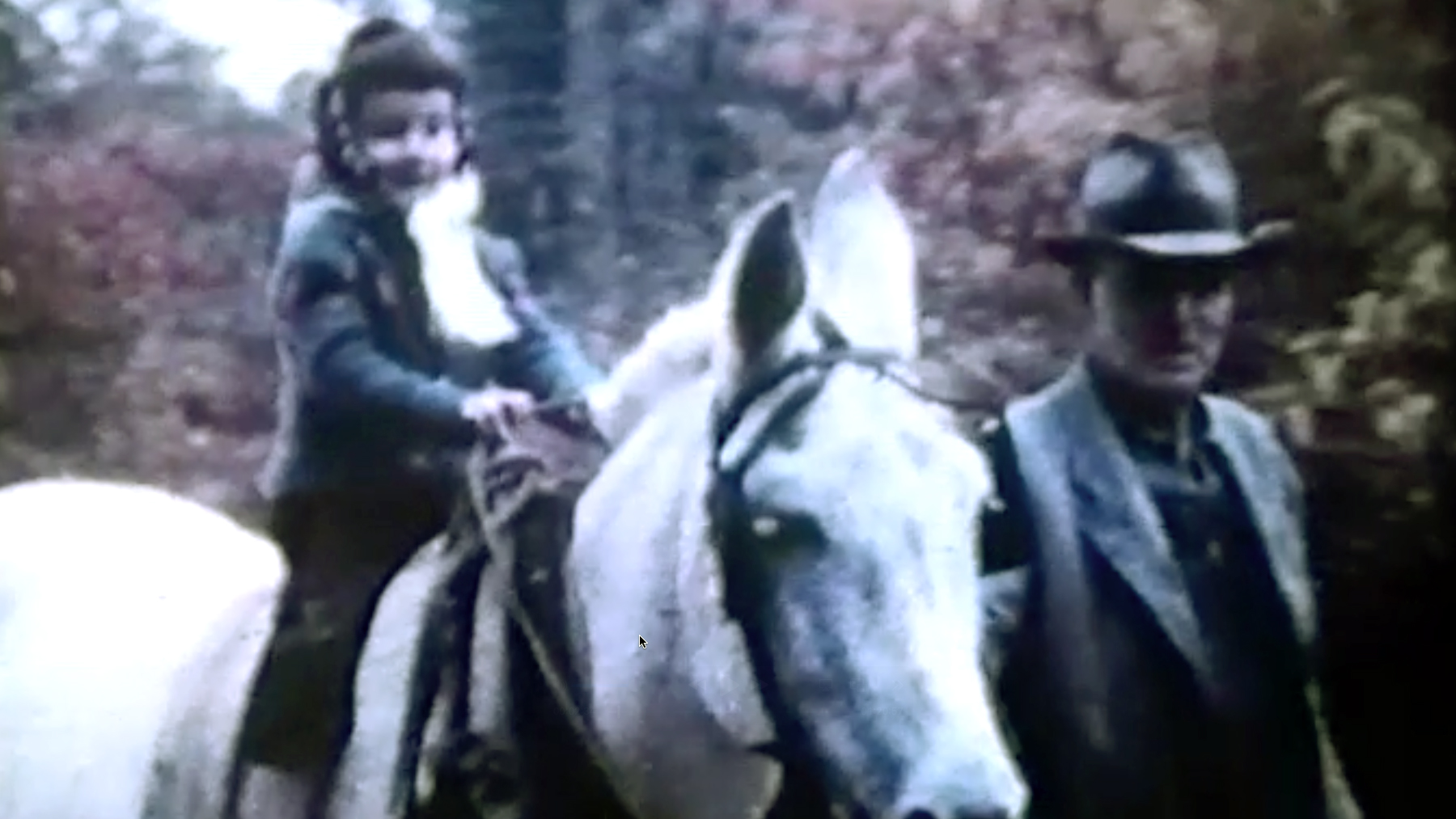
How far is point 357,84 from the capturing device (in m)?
1.53

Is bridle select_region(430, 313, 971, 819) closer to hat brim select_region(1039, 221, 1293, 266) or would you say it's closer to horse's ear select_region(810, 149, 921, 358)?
horse's ear select_region(810, 149, 921, 358)

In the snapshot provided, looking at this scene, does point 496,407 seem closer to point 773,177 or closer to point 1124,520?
point 773,177

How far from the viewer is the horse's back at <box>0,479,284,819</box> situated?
1.48 m

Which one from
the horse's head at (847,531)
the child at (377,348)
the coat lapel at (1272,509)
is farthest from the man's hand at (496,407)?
the coat lapel at (1272,509)

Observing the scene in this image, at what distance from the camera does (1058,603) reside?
58.9 inches

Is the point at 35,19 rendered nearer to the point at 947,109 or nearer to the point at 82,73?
the point at 82,73

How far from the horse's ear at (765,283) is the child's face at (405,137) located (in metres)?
0.29

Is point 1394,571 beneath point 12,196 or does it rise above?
beneath

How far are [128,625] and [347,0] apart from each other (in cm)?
61

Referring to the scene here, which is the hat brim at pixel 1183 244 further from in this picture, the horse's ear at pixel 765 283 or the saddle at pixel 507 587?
the saddle at pixel 507 587

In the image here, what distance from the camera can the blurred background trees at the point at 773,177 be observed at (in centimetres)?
153

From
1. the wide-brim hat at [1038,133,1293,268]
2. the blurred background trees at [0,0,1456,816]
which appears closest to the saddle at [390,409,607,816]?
the blurred background trees at [0,0,1456,816]

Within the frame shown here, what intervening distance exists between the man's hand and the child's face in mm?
199

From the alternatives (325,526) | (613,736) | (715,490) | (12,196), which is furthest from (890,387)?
(12,196)
